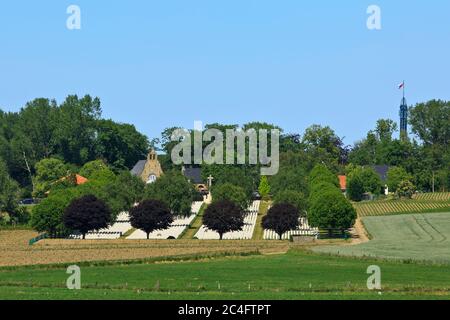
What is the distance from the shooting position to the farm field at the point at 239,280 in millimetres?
59844

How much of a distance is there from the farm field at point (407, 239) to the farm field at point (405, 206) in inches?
283

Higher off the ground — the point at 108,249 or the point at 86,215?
the point at 86,215

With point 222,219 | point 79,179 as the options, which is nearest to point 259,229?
point 222,219

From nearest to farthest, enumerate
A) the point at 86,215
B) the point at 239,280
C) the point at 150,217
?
the point at 239,280
the point at 86,215
the point at 150,217

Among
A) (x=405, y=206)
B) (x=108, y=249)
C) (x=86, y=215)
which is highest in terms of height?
(x=405, y=206)

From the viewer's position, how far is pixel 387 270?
77438 mm

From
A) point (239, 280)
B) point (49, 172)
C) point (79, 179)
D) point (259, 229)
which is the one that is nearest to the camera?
point (239, 280)

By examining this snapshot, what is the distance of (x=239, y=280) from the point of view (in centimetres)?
7019

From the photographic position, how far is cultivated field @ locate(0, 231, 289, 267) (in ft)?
308

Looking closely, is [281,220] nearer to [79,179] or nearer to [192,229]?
[192,229]

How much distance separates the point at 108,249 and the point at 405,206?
63613 millimetres
